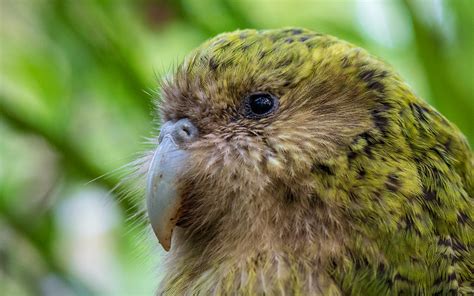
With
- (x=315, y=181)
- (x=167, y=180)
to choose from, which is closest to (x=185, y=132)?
(x=167, y=180)

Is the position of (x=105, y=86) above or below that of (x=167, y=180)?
below

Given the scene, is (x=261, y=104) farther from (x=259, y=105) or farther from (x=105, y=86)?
(x=105, y=86)

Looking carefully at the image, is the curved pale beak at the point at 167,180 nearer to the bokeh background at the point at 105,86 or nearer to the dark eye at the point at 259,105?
the dark eye at the point at 259,105

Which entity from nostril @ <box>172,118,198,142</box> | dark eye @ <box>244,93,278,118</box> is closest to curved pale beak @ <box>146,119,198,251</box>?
nostril @ <box>172,118,198,142</box>

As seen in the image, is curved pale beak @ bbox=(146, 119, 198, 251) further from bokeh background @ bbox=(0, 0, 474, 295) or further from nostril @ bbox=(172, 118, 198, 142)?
bokeh background @ bbox=(0, 0, 474, 295)

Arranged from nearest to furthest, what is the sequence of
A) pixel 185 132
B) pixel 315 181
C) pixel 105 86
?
pixel 315 181 < pixel 185 132 < pixel 105 86

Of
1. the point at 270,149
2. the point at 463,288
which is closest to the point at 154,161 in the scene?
the point at 270,149

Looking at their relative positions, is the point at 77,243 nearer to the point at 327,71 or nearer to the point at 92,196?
the point at 92,196
